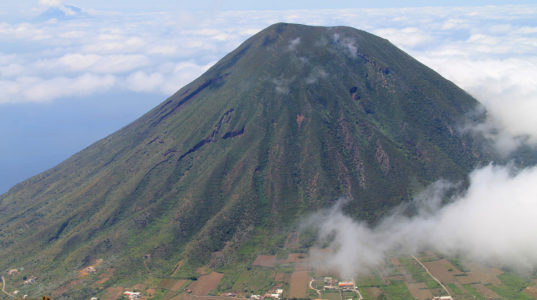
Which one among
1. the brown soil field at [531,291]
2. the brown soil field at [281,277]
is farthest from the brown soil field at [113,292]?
the brown soil field at [531,291]

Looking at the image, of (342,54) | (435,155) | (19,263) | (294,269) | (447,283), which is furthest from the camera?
(342,54)

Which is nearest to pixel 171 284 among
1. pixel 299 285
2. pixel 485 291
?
pixel 299 285

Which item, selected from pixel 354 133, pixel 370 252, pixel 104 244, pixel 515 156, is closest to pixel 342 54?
pixel 354 133

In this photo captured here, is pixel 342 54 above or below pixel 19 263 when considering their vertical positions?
above

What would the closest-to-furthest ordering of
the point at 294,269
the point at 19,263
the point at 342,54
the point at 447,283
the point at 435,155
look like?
the point at 447,283 < the point at 294,269 < the point at 19,263 < the point at 435,155 < the point at 342,54

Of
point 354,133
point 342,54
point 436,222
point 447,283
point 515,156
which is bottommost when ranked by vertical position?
point 447,283

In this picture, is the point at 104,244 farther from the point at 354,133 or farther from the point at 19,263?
the point at 354,133
